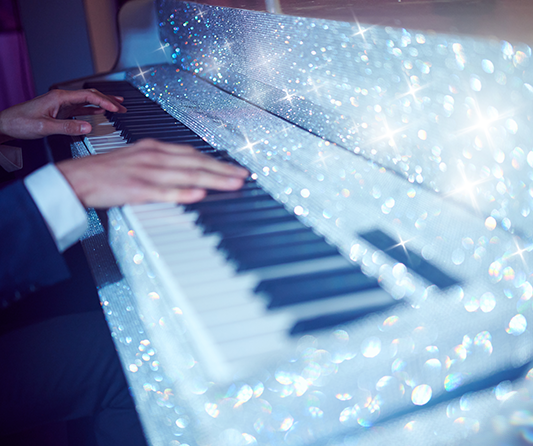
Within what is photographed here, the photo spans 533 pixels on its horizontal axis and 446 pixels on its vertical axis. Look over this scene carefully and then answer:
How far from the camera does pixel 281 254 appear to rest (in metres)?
0.55

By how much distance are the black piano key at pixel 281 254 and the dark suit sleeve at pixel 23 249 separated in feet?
0.93

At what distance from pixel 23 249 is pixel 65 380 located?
35 cm

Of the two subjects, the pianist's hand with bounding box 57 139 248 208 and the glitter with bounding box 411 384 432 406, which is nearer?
the glitter with bounding box 411 384 432 406

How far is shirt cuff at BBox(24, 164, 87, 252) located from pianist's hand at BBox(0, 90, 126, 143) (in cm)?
68

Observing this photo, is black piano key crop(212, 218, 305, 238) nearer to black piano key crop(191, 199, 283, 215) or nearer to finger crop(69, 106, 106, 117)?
→ black piano key crop(191, 199, 283, 215)

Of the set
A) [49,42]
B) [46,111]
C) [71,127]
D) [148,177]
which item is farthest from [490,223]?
[49,42]

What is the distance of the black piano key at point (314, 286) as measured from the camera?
0.48 m

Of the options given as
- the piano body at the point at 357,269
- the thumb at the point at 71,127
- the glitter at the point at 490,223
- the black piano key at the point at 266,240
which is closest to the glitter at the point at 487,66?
the piano body at the point at 357,269

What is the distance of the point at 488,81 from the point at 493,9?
0.33 m

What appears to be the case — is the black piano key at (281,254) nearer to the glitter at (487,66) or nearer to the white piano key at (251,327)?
the white piano key at (251,327)

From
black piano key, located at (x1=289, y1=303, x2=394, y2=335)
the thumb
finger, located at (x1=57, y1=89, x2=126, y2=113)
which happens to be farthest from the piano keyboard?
finger, located at (x1=57, y1=89, x2=126, y2=113)

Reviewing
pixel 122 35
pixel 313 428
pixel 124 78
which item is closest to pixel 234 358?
pixel 313 428

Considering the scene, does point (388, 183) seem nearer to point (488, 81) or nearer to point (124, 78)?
point (488, 81)

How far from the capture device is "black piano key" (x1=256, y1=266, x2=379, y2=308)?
477mm
